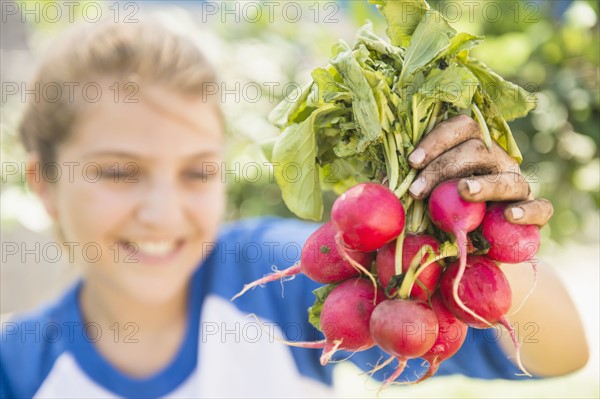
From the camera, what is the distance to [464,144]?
1.98 feet

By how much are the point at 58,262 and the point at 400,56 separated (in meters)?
2.38

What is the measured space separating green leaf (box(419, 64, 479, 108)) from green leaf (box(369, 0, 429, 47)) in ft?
0.26

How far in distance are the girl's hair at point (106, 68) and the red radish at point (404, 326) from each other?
0.90 meters

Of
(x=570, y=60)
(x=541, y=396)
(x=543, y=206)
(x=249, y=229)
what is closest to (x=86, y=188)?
(x=249, y=229)

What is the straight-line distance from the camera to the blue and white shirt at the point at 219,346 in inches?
52.1

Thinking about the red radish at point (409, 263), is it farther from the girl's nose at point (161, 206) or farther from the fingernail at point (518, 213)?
the girl's nose at point (161, 206)

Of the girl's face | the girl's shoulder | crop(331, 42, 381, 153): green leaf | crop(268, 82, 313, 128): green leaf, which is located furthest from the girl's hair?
crop(331, 42, 381, 153): green leaf

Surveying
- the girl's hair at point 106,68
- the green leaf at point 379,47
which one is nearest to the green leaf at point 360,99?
the green leaf at point 379,47

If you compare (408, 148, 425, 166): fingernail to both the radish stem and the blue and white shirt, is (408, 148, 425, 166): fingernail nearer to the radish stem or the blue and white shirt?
the radish stem

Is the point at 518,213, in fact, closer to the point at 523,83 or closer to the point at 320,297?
the point at 320,297

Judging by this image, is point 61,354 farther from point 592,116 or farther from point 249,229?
point 592,116

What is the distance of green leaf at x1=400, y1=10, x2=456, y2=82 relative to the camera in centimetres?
61

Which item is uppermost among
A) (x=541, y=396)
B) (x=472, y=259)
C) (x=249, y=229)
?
(x=472, y=259)

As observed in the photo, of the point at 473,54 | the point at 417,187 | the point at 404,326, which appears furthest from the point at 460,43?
the point at 473,54
